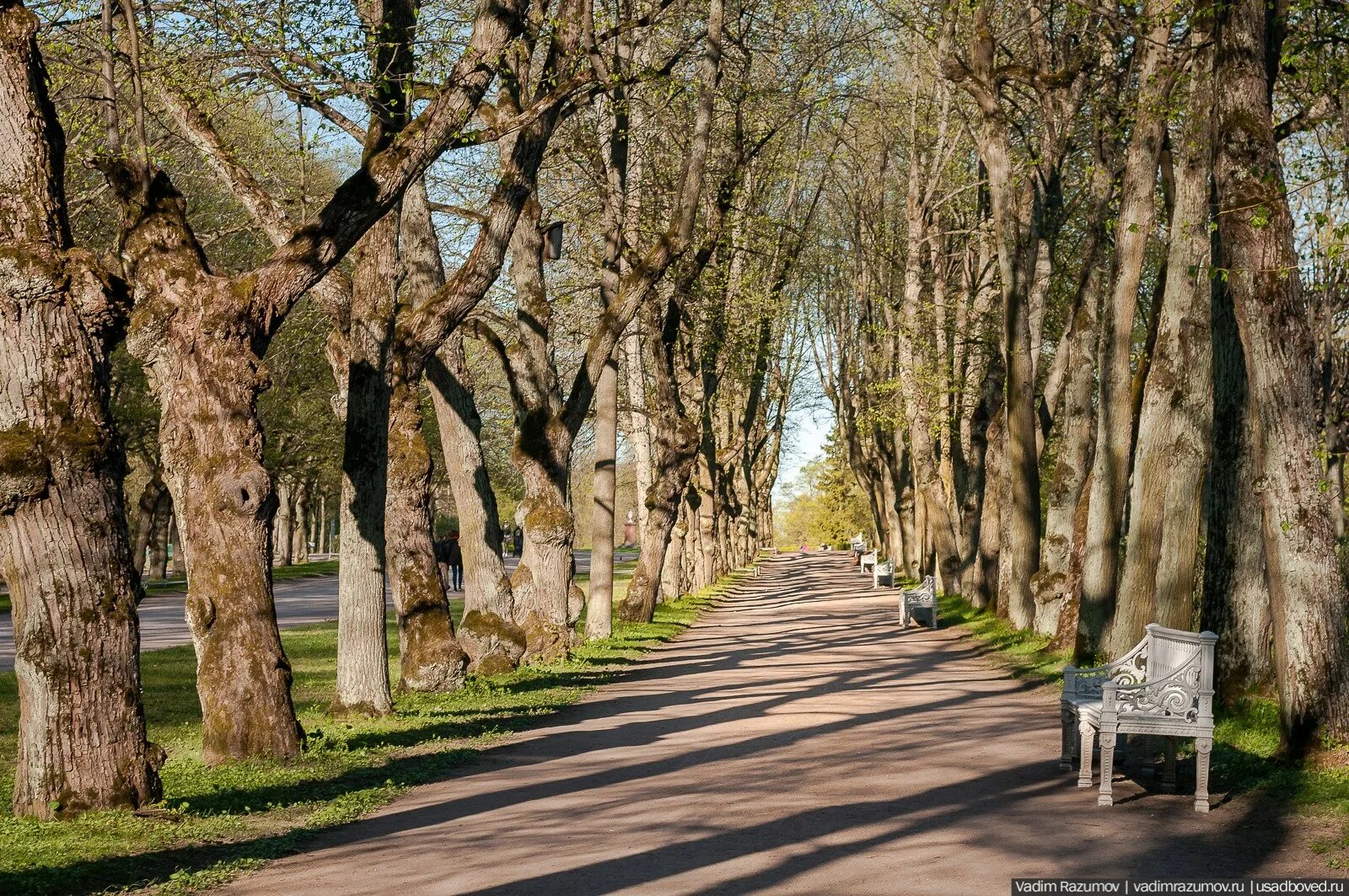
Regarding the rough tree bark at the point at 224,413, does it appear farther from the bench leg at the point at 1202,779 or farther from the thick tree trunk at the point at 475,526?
the thick tree trunk at the point at 475,526

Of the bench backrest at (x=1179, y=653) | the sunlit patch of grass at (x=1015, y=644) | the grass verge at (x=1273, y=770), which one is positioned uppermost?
the bench backrest at (x=1179, y=653)

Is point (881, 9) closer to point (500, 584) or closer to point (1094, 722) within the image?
point (500, 584)

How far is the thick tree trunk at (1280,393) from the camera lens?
10.6 m

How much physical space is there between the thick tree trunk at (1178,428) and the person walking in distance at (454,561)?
20.6m

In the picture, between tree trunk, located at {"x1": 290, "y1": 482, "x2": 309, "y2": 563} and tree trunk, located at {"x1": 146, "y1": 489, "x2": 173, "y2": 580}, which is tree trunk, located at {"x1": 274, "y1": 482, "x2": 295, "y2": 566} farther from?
tree trunk, located at {"x1": 146, "y1": 489, "x2": 173, "y2": 580}

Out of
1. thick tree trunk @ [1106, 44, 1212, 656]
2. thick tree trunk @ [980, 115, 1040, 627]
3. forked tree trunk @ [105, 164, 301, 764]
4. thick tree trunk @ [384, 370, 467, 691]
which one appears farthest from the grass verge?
thick tree trunk @ [980, 115, 1040, 627]

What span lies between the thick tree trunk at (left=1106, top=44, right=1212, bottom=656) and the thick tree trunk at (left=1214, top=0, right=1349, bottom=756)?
8.67 feet

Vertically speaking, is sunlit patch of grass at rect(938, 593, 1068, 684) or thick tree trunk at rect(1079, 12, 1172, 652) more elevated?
thick tree trunk at rect(1079, 12, 1172, 652)

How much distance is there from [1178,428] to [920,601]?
14478mm

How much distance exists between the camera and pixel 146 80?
1361 centimetres

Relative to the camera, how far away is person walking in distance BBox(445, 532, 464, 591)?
41697 millimetres

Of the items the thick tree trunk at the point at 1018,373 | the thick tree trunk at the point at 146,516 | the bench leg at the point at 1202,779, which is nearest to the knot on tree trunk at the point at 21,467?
the bench leg at the point at 1202,779

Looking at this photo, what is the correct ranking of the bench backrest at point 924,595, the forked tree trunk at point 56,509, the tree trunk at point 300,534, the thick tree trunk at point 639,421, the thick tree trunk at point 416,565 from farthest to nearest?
1. the tree trunk at point 300,534
2. the thick tree trunk at point 639,421
3. the bench backrest at point 924,595
4. the thick tree trunk at point 416,565
5. the forked tree trunk at point 56,509

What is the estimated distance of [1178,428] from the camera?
14766 millimetres
